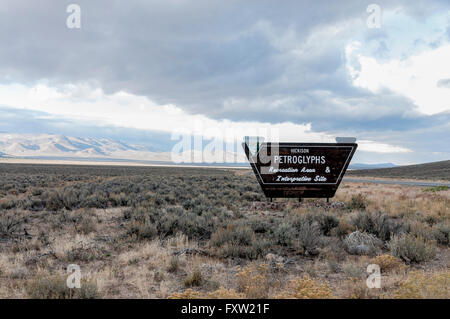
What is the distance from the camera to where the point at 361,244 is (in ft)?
25.4

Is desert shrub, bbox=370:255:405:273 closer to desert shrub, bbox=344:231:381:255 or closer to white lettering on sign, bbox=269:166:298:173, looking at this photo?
desert shrub, bbox=344:231:381:255

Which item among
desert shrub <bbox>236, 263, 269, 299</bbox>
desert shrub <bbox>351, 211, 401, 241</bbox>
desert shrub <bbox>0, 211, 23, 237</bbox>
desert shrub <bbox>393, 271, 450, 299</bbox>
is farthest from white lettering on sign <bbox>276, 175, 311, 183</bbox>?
desert shrub <bbox>0, 211, 23, 237</bbox>

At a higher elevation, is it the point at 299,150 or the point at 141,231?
the point at 299,150

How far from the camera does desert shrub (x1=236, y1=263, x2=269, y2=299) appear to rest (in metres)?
4.89

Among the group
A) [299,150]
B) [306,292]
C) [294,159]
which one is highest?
[299,150]

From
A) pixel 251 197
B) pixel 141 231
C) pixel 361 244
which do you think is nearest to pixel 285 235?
pixel 361 244

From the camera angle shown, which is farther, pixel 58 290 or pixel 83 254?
pixel 83 254

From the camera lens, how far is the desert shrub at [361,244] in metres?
7.47

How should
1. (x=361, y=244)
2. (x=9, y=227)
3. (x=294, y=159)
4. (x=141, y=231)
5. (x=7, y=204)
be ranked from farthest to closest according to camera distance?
(x=7, y=204)
(x=294, y=159)
(x=9, y=227)
(x=141, y=231)
(x=361, y=244)

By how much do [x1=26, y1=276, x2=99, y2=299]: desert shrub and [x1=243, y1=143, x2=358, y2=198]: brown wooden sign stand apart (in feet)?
29.3

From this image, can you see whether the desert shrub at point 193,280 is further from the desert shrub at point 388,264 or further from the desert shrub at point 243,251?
the desert shrub at point 388,264

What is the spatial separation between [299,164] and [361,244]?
549 cm

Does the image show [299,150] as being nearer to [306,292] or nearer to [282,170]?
[282,170]
